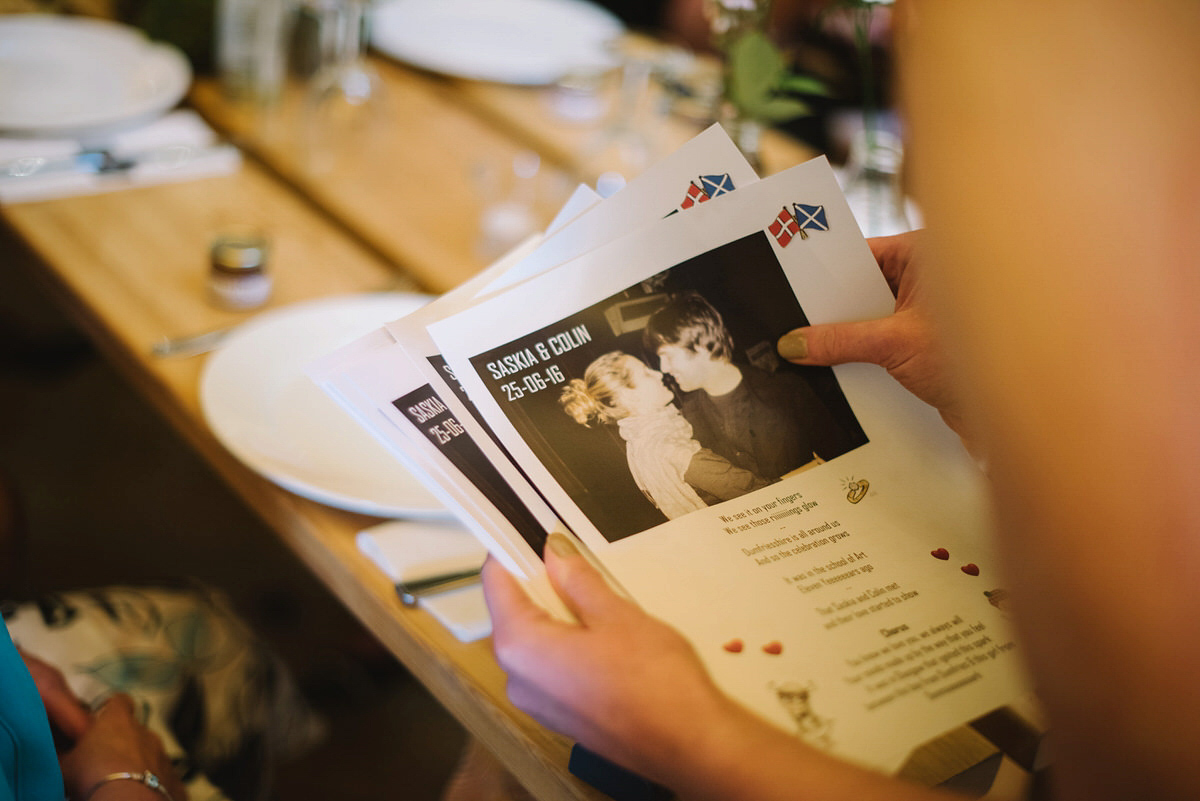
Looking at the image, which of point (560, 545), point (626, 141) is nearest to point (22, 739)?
point (560, 545)

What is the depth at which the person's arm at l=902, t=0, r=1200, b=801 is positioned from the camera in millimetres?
301

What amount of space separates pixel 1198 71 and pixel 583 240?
345 mm

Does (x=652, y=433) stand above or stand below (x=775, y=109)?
below

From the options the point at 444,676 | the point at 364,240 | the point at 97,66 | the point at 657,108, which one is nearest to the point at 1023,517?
the point at 444,676

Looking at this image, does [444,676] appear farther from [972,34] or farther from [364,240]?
[364,240]

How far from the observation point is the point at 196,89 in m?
1.36

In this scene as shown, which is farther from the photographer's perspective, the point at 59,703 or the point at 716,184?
the point at 59,703

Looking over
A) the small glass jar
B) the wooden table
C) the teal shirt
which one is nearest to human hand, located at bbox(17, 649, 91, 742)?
the teal shirt

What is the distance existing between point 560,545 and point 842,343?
234mm

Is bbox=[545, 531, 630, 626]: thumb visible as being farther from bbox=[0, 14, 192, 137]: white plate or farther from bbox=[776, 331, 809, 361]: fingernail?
bbox=[0, 14, 192, 137]: white plate

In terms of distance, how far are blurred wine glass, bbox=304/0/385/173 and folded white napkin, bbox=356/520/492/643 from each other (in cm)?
Answer: 75

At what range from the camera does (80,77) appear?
1204mm

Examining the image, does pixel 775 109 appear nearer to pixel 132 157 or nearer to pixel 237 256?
pixel 237 256

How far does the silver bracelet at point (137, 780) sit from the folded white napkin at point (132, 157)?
0.71 meters
